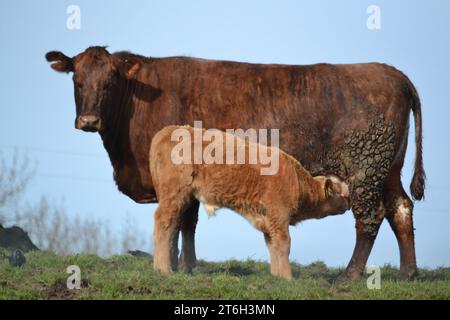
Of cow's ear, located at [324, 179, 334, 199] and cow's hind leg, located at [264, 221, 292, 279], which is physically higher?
cow's ear, located at [324, 179, 334, 199]

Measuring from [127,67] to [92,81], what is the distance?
797mm

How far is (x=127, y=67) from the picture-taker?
15.0 meters

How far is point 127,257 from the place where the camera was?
15.3 metres

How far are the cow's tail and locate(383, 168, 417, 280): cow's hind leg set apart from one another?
0.17 m

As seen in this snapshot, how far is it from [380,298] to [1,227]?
25.3 ft

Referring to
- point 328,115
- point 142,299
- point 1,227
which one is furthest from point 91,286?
point 1,227

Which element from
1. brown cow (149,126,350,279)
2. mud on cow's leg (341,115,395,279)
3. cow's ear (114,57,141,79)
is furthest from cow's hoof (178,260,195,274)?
cow's ear (114,57,141,79)

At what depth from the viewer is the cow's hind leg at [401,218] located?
14641mm

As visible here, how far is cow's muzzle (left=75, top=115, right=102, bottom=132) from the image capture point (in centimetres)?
1402

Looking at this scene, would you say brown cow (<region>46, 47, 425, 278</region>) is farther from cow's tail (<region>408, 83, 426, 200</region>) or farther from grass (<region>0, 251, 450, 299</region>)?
grass (<region>0, 251, 450, 299</region>)

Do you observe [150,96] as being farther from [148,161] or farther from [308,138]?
[308,138]
